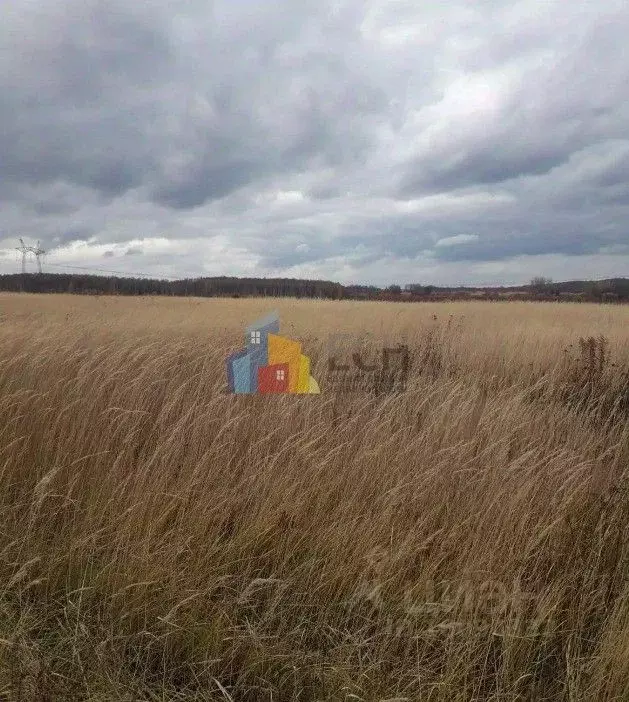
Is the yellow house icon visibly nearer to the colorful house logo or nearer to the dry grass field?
the colorful house logo

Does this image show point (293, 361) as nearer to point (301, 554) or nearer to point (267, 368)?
point (267, 368)

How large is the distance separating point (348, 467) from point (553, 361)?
514cm

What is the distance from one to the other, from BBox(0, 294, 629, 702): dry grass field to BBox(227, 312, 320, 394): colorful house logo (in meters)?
1.11

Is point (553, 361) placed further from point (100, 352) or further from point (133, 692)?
point (133, 692)

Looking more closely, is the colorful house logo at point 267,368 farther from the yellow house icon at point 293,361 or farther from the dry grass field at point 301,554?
the dry grass field at point 301,554

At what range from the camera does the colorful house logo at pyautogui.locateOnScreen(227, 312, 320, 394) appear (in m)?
4.49

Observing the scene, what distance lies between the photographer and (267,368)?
5.00 metres

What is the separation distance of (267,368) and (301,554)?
9.90 feet

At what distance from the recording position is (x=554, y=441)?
322cm

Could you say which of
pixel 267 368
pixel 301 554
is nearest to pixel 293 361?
pixel 267 368

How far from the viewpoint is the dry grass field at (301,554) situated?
158 cm

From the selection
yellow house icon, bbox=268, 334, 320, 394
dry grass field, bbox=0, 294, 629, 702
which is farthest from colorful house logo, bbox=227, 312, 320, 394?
dry grass field, bbox=0, 294, 629, 702

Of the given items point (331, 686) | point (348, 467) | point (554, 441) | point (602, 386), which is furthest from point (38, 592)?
point (602, 386)

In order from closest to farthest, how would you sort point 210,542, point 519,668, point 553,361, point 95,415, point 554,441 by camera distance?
point 519,668 → point 210,542 → point 95,415 → point 554,441 → point 553,361
